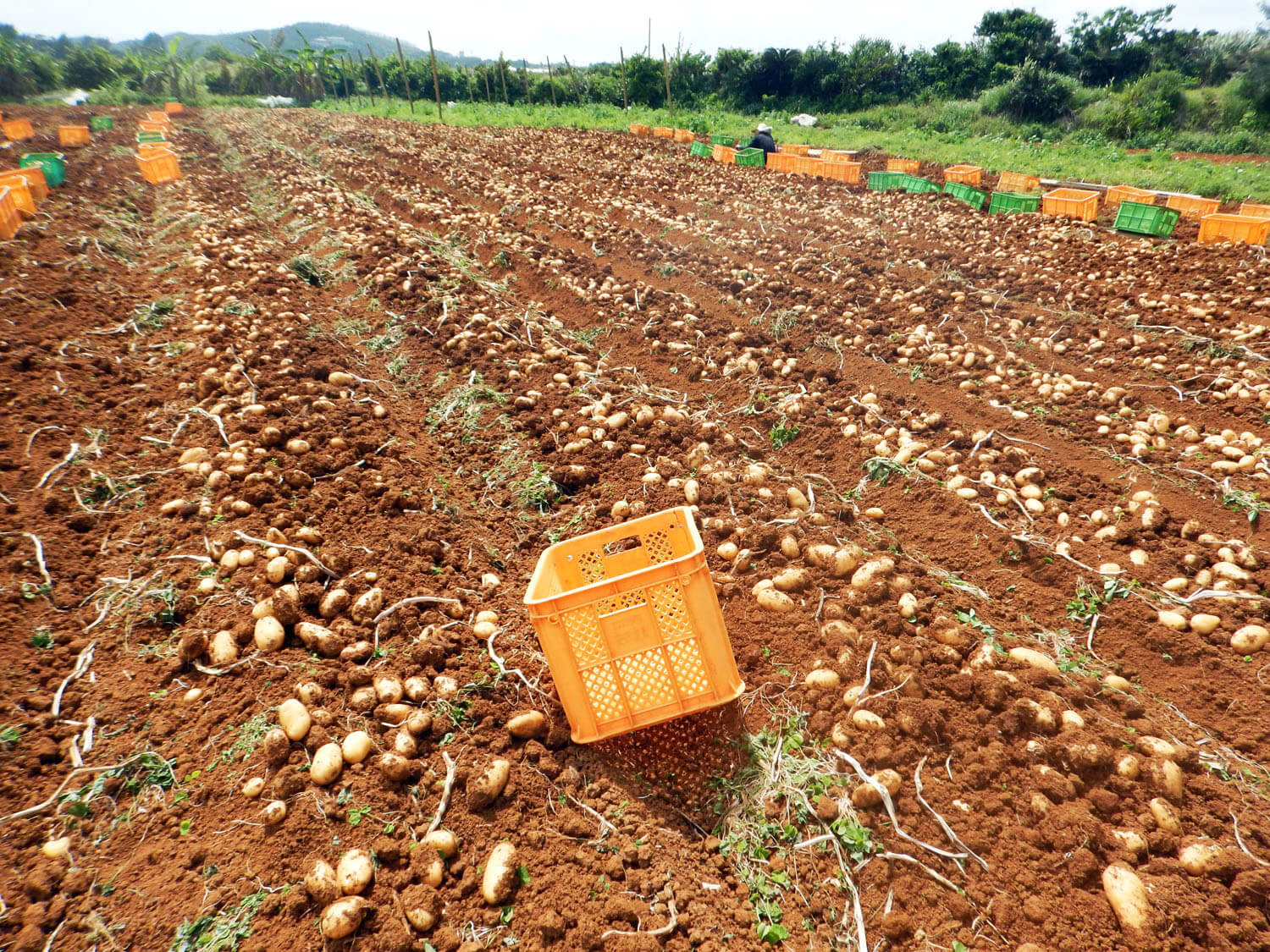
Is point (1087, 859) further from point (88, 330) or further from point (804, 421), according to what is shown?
point (88, 330)

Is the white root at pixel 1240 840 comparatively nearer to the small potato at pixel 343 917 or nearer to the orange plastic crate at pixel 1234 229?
the small potato at pixel 343 917

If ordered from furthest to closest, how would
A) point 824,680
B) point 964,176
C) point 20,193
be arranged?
point 964,176 → point 20,193 → point 824,680

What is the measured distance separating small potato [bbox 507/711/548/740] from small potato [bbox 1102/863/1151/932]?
1.87m

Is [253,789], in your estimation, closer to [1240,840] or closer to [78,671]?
[78,671]

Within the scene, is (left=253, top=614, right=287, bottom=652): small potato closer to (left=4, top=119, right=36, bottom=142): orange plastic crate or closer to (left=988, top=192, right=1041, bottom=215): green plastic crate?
(left=988, top=192, right=1041, bottom=215): green plastic crate

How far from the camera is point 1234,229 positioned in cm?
820

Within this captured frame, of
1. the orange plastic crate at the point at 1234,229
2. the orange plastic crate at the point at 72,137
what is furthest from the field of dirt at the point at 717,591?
the orange plastic crate at the point at 72,137

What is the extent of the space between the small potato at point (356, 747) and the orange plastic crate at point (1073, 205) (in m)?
12.5

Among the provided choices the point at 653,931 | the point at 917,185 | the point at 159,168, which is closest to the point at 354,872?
the point at 653,931

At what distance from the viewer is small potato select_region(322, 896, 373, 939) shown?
1.65 metres

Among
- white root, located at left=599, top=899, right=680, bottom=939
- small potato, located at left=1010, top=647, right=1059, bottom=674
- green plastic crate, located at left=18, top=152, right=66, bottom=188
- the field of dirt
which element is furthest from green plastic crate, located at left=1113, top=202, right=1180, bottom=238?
green plastic crate, located at left=18, top=152, right=66, bottom=188

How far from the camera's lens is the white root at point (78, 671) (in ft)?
7.56

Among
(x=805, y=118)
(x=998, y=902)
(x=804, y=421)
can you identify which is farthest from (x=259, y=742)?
(x=805, y=118)

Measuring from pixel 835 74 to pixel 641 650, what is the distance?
1424 inches
